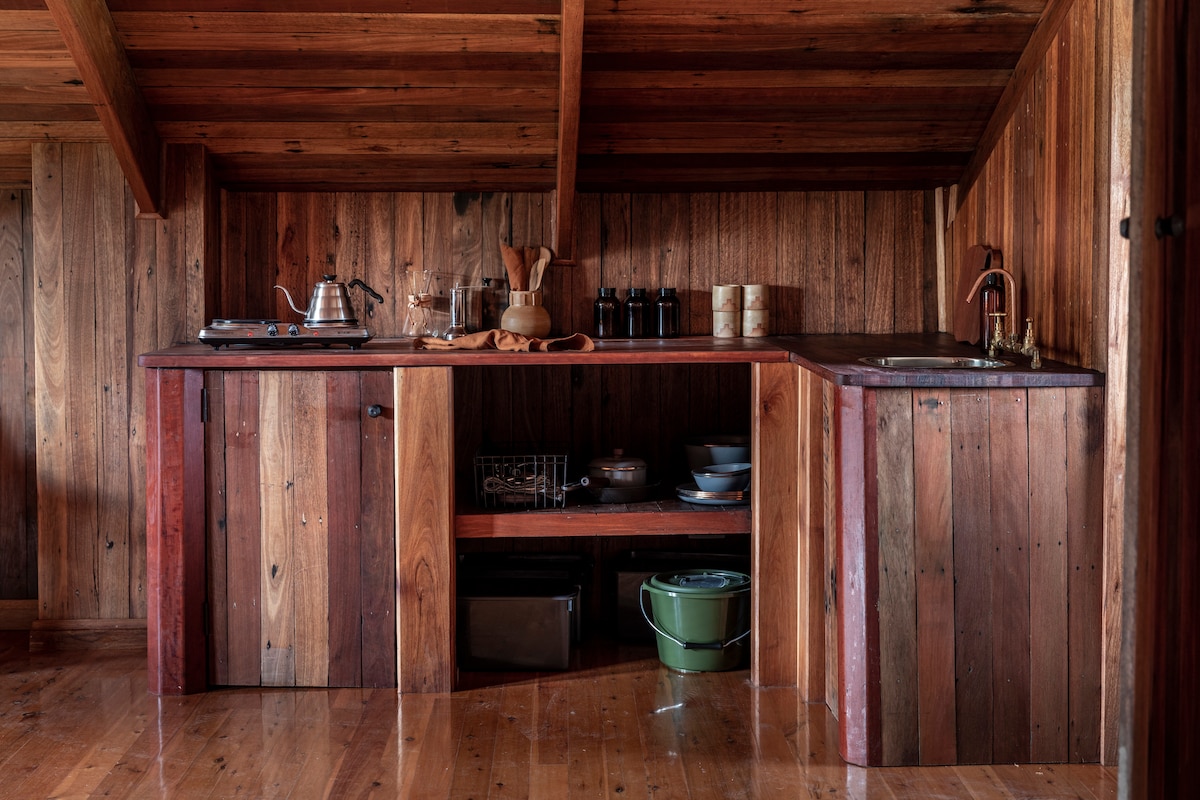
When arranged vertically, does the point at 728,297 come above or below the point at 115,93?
below

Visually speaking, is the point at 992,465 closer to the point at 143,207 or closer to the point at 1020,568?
the point at 1020,568

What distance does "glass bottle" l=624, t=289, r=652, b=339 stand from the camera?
3967 millimetres

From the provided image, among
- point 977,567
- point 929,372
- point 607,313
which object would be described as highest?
point 607,313

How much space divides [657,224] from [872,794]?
6.99 feet

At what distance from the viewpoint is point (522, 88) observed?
3.41 m

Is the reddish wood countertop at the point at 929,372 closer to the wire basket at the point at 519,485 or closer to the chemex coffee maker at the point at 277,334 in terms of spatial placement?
the wire basket at the point at 519,485

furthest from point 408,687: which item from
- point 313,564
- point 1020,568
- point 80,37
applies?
point 80,37

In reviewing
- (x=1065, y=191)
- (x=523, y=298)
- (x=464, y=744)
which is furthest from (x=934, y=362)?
(x=464, y=744)

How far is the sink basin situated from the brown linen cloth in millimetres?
827

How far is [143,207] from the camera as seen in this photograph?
11.7 ft

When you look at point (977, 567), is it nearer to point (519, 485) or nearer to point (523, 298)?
point (519, 485)

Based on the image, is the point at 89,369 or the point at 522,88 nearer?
the point at 522,88

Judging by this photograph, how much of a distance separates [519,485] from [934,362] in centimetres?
124

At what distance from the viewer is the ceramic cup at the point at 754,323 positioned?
3.95 metres
